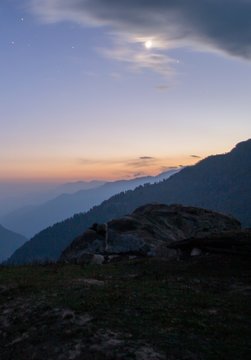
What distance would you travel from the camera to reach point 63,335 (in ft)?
51.2

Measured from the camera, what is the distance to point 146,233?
1960 inches

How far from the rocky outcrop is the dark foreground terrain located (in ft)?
42.5

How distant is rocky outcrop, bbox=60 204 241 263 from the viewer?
4343 cm

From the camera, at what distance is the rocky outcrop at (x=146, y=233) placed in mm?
43434

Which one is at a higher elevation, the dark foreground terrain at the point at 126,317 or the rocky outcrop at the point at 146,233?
the rocky outcrop at the point at 146,233

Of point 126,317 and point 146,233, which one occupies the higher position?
point 146,233

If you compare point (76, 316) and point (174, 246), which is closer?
point (76, 316)

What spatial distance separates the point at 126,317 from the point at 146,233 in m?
32.8

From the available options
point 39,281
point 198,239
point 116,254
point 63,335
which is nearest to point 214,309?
point 63,335

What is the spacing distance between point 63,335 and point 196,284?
1110cm

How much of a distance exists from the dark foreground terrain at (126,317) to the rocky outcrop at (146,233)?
42.5 feet

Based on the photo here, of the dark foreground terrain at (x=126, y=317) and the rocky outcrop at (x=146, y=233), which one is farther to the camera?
the rocky outcrop at (x=146, y=233)

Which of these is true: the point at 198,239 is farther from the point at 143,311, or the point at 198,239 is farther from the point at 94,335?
Answer: the point at 94,335

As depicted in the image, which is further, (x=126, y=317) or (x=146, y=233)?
(x=146, y=233)
